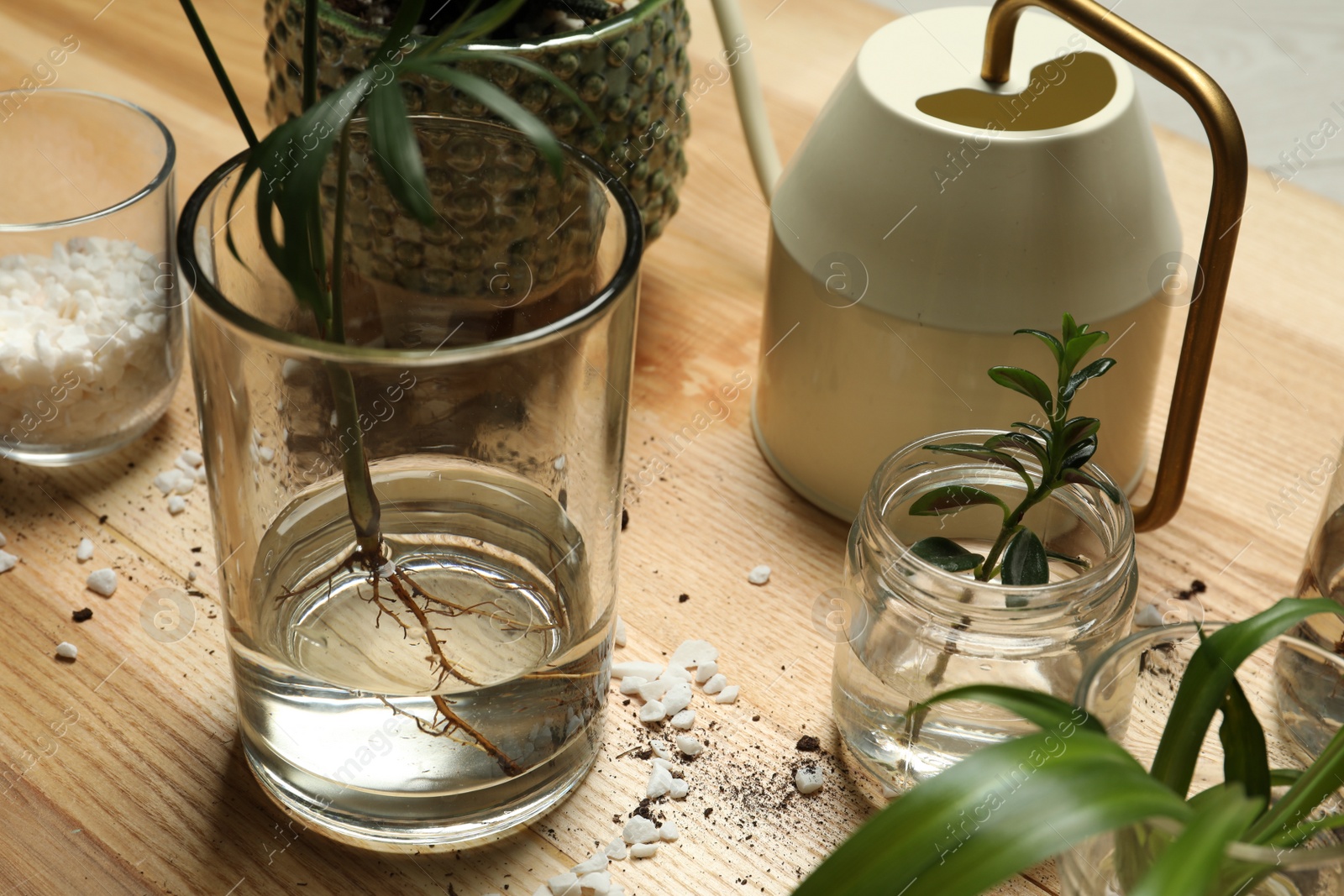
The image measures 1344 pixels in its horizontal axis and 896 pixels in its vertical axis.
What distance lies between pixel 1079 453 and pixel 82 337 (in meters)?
0.39

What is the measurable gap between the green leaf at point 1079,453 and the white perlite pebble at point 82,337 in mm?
370

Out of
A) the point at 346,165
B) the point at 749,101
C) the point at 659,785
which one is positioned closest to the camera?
the point at 346,165

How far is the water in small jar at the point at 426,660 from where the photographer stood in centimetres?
39

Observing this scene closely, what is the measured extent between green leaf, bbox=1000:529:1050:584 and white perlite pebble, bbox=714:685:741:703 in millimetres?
118

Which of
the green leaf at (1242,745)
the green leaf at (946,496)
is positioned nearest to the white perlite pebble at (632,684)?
the green leaf at (946,496)

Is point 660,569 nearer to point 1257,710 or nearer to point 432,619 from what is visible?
point 432,619

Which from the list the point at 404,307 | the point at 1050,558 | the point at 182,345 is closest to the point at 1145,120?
the point at 1050,558

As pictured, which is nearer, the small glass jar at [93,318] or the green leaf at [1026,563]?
the green leaf at [1026,563]

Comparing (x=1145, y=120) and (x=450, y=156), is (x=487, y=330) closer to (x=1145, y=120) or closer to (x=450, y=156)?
(x=450, y=156)

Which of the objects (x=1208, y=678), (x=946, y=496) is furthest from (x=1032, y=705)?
(x=946, y=496)

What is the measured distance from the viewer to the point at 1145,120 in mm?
485

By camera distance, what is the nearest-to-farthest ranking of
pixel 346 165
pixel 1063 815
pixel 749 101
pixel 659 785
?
pixel 1063 815
pixel 346 165
pixel 659 785
pixel 749 101

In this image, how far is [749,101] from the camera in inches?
24.8

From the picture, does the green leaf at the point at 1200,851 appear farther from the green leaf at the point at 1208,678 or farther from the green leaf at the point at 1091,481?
the green leaf at the point at 1091,481
